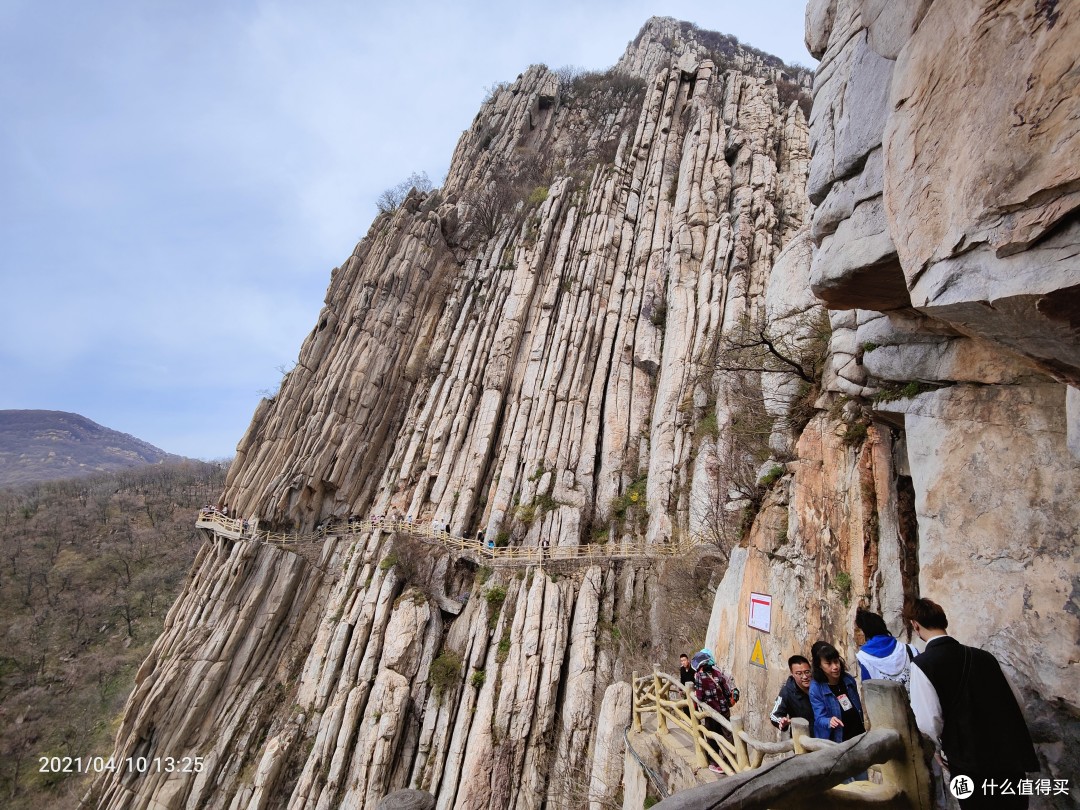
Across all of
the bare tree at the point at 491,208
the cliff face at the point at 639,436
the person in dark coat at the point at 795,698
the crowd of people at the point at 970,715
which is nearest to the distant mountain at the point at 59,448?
the cliff face at the point at 639,436

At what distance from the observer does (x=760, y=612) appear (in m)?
7.76

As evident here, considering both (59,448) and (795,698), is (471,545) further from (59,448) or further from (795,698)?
(59,448)

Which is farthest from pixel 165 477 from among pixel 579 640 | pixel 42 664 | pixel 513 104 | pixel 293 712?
pixel 579 640

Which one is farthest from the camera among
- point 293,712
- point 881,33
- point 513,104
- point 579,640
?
point 513,104

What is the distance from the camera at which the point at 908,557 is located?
5.65m

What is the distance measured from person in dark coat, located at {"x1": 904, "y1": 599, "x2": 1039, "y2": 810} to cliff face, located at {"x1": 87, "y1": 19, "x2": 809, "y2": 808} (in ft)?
32.0

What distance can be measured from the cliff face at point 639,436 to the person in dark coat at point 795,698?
57.9 inches

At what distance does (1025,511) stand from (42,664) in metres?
41.0

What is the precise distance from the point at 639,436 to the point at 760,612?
12.9 m

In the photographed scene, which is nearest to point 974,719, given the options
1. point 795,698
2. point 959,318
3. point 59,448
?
point 795,698

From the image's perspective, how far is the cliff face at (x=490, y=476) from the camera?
46.1 ft

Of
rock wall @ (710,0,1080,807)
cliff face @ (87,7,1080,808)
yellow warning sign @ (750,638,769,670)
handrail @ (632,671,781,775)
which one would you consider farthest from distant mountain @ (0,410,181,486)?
rock wall @ (710,0,1080,807)

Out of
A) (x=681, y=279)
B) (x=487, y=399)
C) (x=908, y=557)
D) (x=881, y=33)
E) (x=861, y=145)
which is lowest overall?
(x=908, y=557)

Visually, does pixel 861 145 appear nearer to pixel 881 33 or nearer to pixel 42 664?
pixel 881 33
